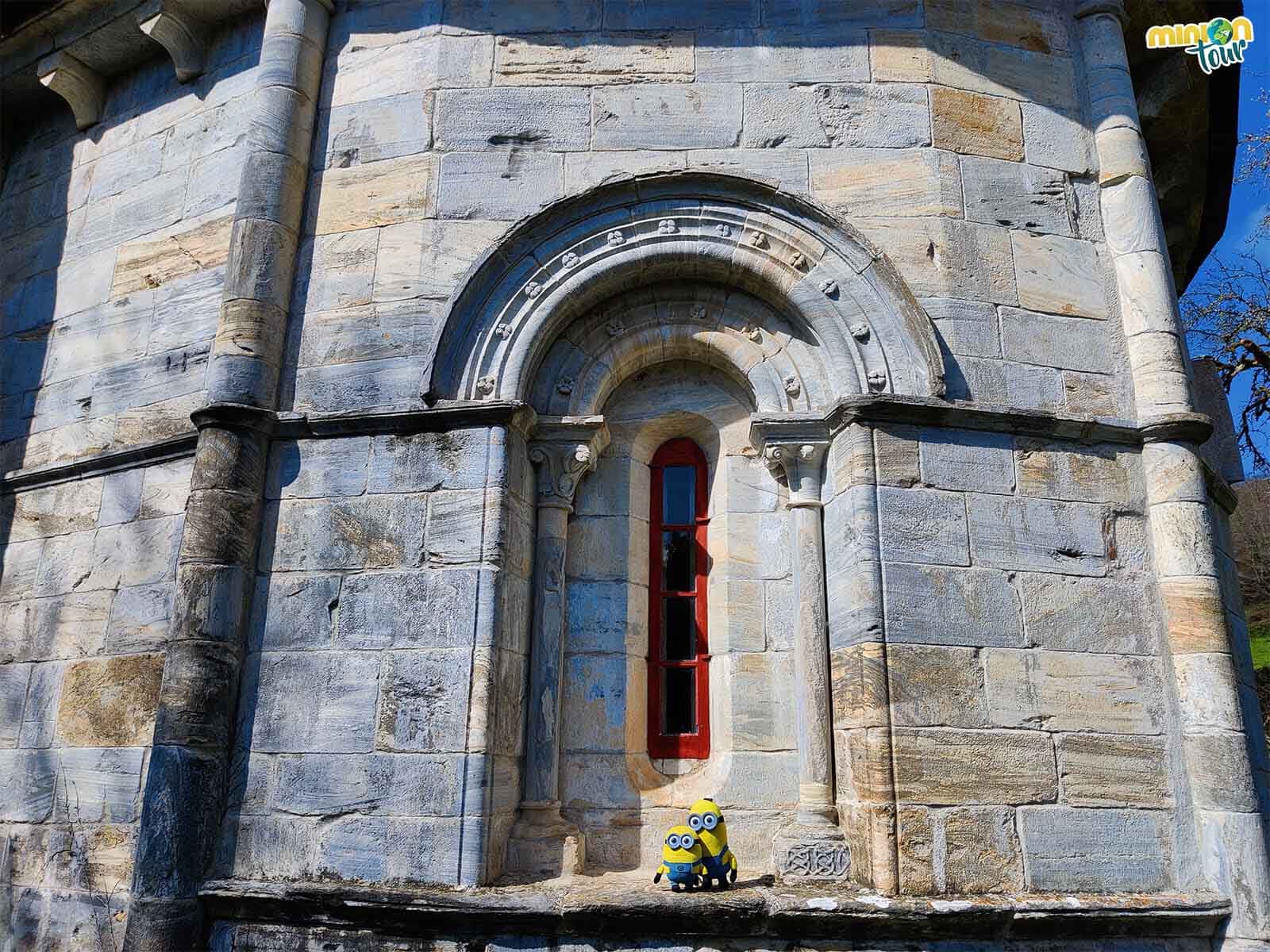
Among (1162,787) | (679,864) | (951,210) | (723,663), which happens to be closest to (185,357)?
(723,663)

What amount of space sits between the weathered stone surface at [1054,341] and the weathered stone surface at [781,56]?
1.61 metres

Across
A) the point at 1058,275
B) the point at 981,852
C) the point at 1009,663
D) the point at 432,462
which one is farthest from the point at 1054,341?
the point at 432,462

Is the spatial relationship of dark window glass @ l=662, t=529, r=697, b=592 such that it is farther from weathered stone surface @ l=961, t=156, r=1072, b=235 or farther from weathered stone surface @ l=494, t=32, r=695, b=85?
weathered stone surface @ l=494, t=32, r=695, b=85

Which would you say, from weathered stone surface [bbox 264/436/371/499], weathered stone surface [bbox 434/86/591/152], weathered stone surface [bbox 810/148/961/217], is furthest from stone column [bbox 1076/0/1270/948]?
Result: weathered stone surface [bbox 264/436/371/499]

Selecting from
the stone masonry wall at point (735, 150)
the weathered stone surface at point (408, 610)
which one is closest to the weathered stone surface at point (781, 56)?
the stone masonry wall at point (735, 150)

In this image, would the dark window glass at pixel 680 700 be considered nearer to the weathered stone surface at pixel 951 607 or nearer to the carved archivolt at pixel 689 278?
the weathered stone surface at pixel 951 607

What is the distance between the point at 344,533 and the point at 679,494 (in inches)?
68.4

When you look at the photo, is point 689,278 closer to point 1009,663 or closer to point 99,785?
point 1009,663

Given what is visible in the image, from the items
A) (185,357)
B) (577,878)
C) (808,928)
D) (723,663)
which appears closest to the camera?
(808,928)

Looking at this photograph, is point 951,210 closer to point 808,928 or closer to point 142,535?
point 808,928

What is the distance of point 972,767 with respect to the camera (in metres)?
4.12

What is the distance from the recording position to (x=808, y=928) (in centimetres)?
382

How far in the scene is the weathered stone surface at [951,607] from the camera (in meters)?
4.27

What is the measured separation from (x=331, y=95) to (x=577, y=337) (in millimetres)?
2113
